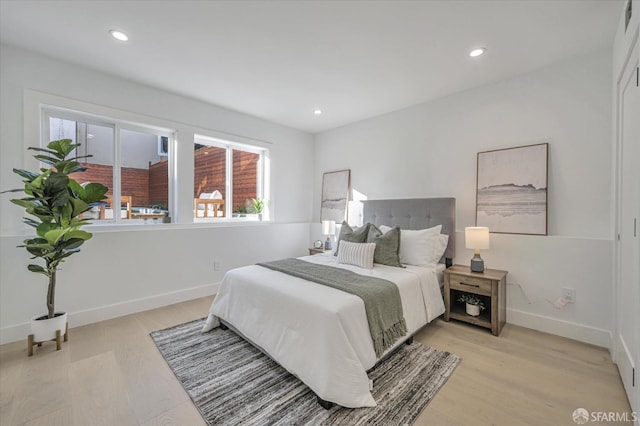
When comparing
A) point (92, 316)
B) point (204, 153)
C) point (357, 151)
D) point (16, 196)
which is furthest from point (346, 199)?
point (16, 196)

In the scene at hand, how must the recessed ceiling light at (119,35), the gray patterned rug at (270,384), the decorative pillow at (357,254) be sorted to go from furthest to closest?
the decorative pillow at (357,254) < the recessed ceiling light at (119,35) < the gray patterned rug at (270,384)

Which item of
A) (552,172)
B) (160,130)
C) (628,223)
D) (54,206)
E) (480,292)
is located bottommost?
(480,292)

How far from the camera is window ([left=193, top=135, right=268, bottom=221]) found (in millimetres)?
3787

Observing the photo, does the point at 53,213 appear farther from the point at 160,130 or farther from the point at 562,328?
the point at 562,328

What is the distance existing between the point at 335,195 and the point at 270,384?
324 centimetres

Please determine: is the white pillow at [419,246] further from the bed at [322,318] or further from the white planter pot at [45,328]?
the white planter pot at [45,328]

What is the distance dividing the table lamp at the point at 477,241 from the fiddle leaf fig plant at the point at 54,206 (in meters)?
3.66

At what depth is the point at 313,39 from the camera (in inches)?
88.3

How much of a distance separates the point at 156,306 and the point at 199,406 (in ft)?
6.52

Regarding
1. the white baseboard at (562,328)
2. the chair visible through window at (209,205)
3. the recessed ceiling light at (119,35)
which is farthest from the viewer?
the chair visible through window at (209,205)

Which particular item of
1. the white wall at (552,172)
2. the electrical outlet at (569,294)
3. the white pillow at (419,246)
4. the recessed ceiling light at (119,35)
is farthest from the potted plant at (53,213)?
the electrical outlet at (569,294)

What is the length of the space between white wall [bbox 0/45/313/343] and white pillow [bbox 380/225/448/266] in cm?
223

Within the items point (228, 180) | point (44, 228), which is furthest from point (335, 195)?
point (44, 228)

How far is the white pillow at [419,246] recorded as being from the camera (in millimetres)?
2909
